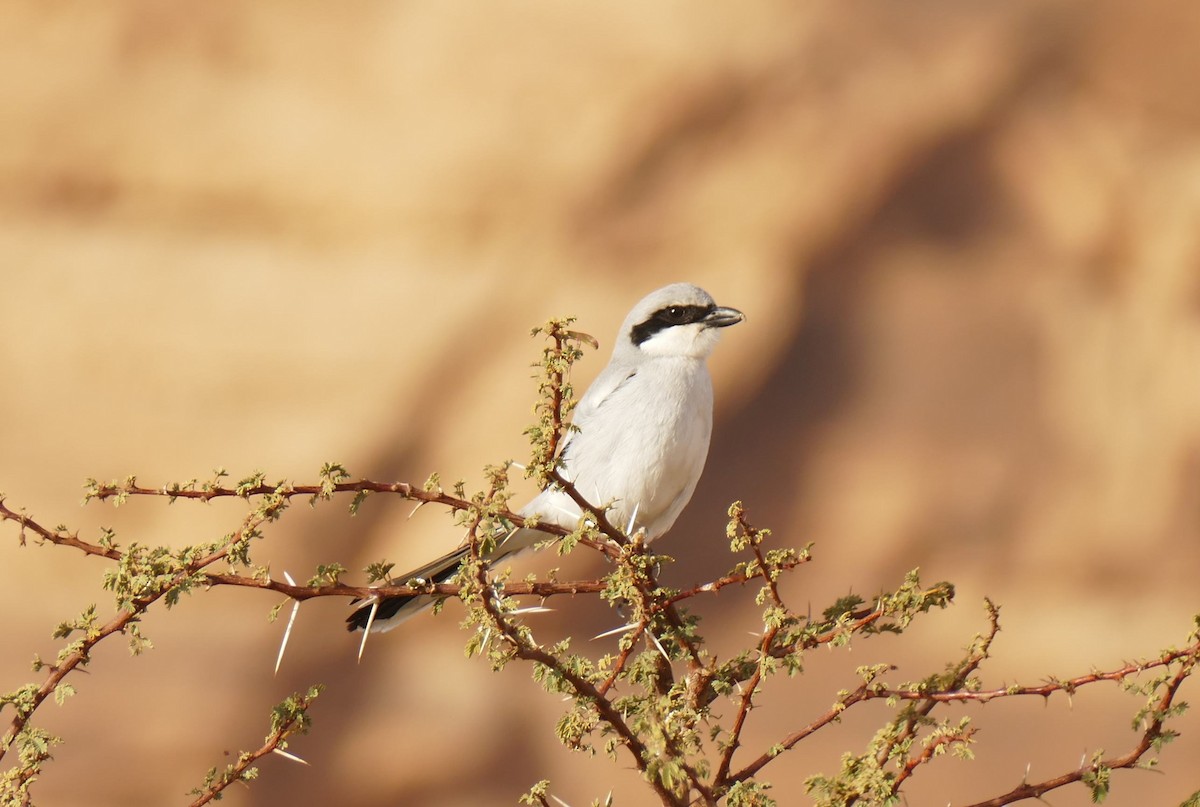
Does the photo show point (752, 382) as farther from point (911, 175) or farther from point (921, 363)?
point (911, 175)

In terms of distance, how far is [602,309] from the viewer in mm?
4547

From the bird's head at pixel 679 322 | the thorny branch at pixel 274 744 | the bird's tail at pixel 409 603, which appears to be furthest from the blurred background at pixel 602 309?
the thorny branch at pixel 274 744

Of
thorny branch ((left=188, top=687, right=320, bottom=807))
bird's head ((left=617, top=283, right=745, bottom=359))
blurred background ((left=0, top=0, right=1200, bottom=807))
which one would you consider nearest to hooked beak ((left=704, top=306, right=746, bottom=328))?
bird's head ((left=617, top=283, right=745, bottom=359))

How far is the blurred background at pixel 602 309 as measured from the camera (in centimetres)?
435

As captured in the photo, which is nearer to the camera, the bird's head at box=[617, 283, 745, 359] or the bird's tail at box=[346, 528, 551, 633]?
the bird's tail at box=[346, 528, 551, 633]

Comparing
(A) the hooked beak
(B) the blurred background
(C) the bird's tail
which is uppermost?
(B) the blurred background

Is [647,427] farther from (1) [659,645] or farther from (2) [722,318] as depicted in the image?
(1) [659,645]

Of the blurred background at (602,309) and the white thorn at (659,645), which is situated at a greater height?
the blurred background at (602,309)

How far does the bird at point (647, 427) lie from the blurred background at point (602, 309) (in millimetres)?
1157

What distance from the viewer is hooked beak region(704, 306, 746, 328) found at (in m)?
3.30

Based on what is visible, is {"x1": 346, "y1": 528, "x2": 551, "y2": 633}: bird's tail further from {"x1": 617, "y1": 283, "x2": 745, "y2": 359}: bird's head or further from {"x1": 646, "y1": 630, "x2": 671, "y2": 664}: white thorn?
{"x1": 617, "y1": 283, "x2": 745, "y2": 359}: bird's head

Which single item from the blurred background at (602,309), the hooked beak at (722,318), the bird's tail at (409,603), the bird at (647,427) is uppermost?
the blurred background at (602,309)

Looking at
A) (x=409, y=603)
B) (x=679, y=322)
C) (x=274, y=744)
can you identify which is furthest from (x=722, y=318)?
(x=274, y=744)

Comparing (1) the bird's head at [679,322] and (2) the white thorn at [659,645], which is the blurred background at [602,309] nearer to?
(1) the bird's head at [679,322]
